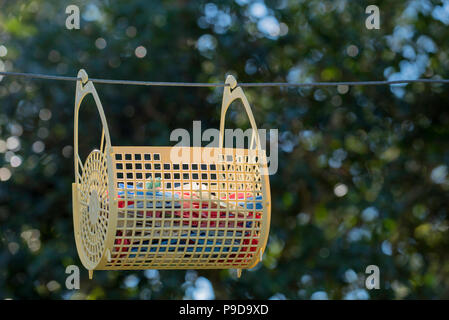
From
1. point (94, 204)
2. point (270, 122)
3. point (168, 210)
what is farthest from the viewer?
point (270, 122)

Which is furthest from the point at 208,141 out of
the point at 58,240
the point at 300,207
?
the point at 58,240

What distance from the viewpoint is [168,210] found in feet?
7.51

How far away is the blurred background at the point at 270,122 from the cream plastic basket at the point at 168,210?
5.85ft

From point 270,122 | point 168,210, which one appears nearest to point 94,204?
point 168,210

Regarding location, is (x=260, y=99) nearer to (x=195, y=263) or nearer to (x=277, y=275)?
(x=277, y=275)

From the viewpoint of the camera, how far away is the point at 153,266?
240 cm

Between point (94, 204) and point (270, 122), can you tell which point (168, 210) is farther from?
point (270, 122)

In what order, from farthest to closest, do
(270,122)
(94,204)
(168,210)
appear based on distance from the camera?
(270,122), (94,204), (168,210)

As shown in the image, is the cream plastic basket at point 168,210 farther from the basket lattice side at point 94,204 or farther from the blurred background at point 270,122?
the blurred background at point 270,122

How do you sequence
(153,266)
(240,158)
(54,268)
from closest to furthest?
1. (153,266)
2. (240,158)
3. (54,268)

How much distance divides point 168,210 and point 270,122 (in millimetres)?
2195

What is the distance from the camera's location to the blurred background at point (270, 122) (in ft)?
14.3

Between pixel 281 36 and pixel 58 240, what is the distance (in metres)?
1.66
